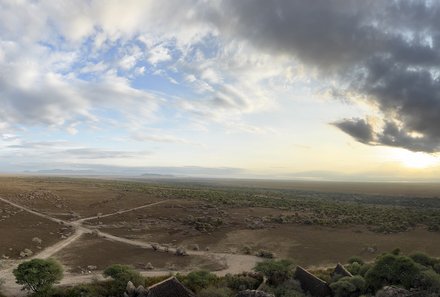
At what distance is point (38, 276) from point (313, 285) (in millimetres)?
16749

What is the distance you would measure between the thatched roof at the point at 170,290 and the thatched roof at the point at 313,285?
749 centimetres

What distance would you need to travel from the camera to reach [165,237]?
1811 inches

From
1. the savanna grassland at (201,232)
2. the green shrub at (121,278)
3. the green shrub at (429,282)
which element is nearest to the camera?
the green shrub at (429,282)

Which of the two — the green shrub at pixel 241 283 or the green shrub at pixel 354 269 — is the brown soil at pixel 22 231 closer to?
the green shrub at pixel 241 283

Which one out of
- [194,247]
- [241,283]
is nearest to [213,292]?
[241,283]

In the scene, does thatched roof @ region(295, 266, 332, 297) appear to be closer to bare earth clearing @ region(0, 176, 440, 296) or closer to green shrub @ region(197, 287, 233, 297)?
green shrub @ region(197, 287, 233, 297)

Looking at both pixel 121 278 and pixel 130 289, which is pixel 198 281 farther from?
pixel 121 278

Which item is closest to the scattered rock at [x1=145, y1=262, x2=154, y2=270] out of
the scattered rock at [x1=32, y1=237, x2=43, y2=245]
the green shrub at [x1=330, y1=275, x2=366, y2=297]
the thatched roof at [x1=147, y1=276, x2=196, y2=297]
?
the thatched roof at [x1=147, y1=276, x2=196, y2=297]

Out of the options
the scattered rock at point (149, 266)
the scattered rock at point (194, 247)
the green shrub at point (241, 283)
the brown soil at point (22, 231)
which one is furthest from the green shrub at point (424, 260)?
the brown soil at point (22, 231)

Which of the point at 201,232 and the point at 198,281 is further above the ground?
the point at 198,281

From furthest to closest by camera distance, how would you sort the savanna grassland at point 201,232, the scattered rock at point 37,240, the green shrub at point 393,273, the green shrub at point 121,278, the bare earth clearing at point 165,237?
the scattered rock at point 37,240, the savanna grassland at point 201,232, the bare earth clearing at point 165,237, the green shrub at point 393,273, the green shrub at point 121,278

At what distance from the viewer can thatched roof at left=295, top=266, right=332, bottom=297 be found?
24.6 metres

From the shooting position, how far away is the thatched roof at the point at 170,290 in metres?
22.6

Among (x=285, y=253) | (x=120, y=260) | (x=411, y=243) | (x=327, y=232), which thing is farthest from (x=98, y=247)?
(x=411, y=243)
